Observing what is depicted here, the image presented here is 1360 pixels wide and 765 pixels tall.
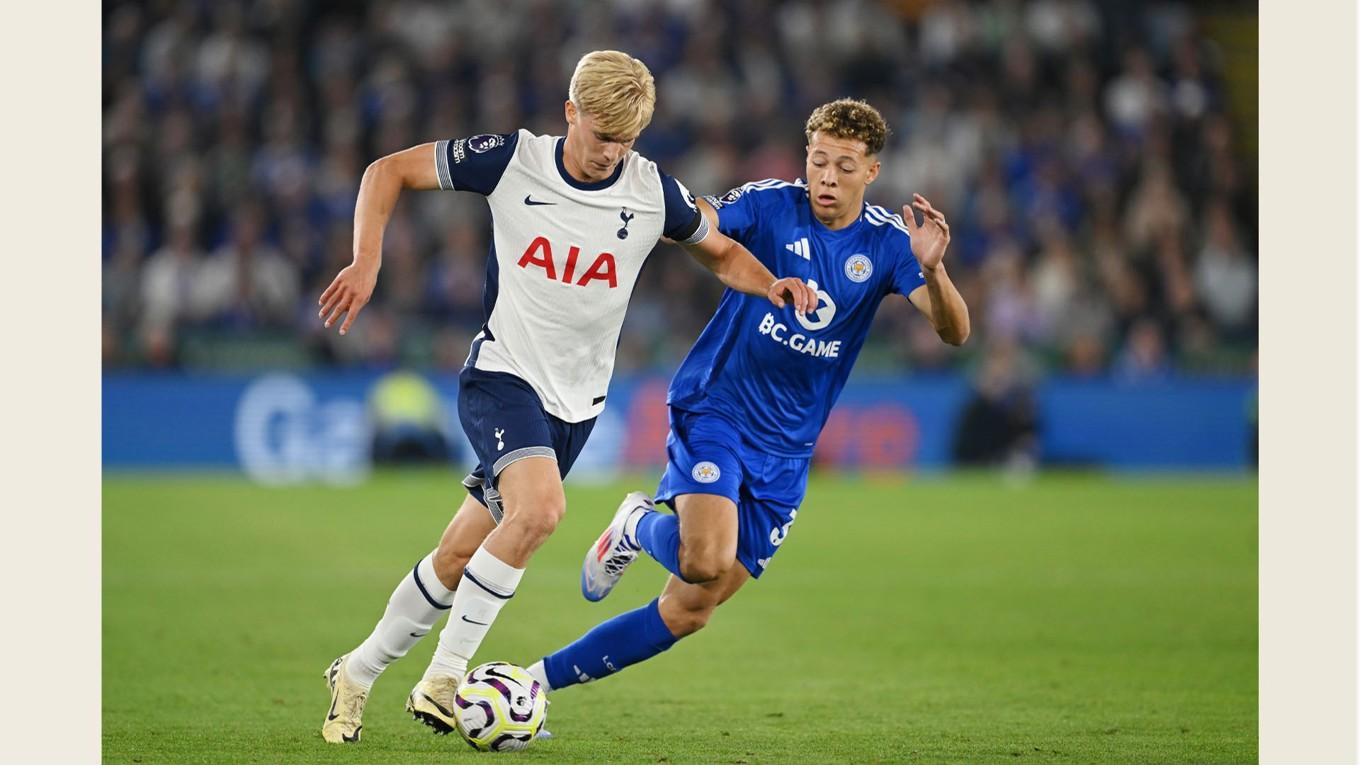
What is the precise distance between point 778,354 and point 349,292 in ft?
5.95

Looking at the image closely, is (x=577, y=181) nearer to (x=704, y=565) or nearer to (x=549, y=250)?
(x=549, y=250)

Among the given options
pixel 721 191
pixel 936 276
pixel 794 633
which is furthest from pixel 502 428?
pixel 721 191

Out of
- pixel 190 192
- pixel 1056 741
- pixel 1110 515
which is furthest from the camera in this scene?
pixel 190 192

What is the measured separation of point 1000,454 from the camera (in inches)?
699

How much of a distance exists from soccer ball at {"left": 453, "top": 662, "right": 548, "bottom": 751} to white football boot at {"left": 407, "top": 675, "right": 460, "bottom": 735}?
1.6 inches

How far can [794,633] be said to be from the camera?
29.2ft

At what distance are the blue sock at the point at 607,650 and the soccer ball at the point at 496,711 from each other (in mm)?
591

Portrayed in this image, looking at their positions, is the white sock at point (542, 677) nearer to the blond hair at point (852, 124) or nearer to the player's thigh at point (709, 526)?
the player's thigh at point (709, 526)

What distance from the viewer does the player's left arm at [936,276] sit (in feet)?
19.9

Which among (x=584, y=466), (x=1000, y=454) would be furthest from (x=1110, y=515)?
(x=584, y=466)

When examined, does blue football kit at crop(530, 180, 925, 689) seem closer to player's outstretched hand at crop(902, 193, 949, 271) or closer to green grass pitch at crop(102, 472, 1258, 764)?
player's outstretched hand at crop(902, 193, 949, 271)

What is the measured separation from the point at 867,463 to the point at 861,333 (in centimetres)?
1121

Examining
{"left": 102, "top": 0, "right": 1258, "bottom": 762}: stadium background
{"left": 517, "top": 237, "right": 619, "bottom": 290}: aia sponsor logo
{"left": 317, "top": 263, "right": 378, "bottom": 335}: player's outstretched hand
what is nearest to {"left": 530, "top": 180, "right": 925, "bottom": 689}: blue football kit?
{"left": 517, "top": 237, "right": 619, "bottom": 290}: aia sponsor logo

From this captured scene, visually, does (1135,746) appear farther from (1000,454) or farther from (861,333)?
(1000,454)
